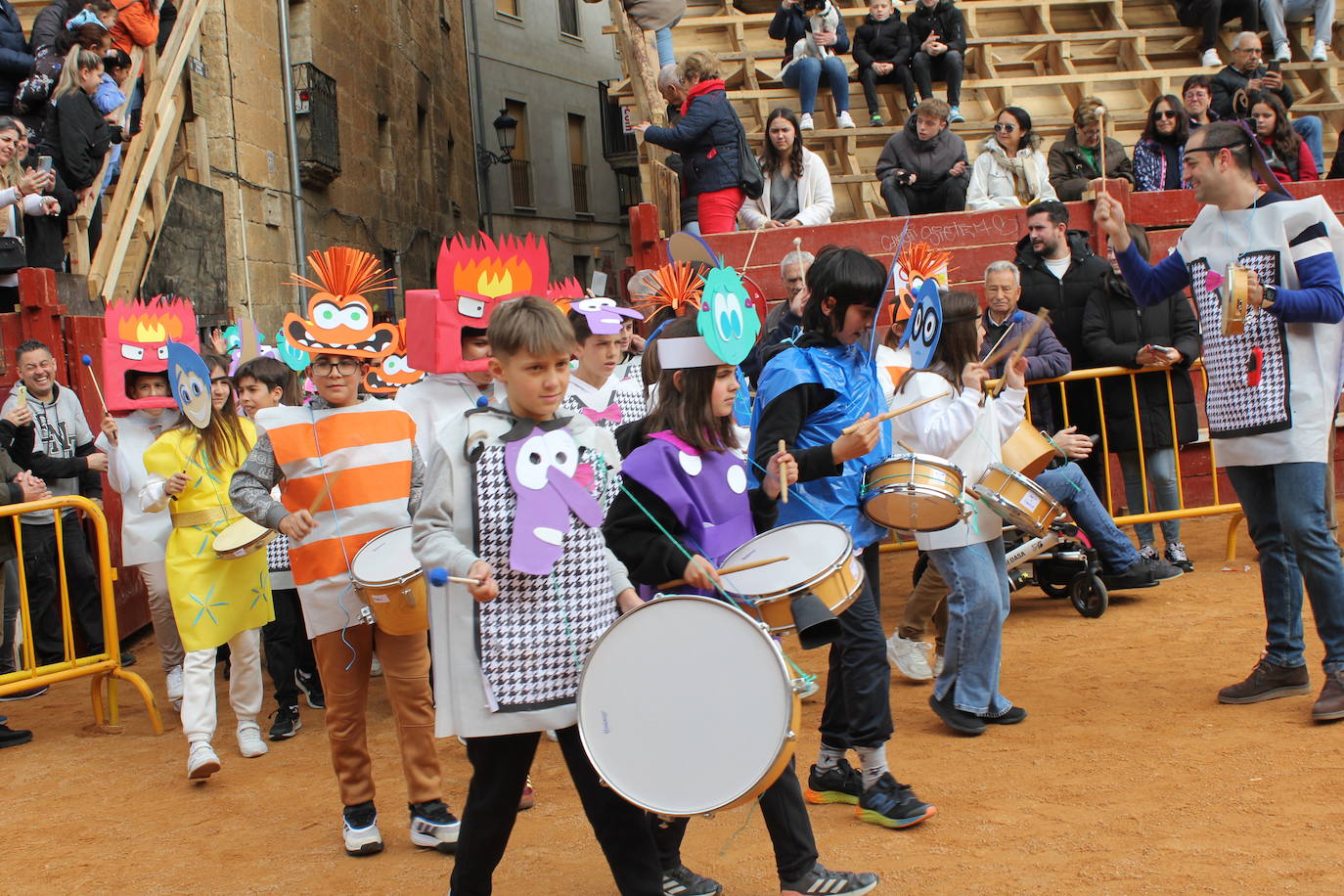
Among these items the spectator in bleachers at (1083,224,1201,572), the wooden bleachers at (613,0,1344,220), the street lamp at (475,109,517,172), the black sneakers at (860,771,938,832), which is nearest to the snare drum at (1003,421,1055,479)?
the black sneakers at (860,771,938,832)

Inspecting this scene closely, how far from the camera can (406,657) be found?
468 centimetres

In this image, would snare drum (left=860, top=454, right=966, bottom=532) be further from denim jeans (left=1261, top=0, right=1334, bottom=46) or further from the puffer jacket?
denim jeans (left=1261, top=0, right=1334, bottom=46)

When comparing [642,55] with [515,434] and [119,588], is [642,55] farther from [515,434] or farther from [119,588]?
[515,434]

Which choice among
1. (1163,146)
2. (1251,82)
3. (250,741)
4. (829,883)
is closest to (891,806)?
(829,883)

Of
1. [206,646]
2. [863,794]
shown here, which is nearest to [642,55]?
[206,646]

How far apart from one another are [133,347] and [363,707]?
2651 mm

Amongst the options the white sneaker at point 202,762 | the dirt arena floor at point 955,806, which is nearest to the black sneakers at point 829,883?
the dirt arena floor at point 955,806

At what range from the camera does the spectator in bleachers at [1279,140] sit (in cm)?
877

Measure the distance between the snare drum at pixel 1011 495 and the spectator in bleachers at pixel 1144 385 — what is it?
3049 mm

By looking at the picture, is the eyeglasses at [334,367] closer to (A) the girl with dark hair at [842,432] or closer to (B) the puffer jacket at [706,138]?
(A) the girl with dark hair at [842,432]

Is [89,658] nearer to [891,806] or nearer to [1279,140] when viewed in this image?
[891,806]

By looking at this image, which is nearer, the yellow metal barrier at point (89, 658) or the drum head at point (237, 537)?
the drum head at point (237, 537)

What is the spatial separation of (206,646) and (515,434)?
9.73 feet

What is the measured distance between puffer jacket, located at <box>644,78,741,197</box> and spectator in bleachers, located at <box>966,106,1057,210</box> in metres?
2.02
